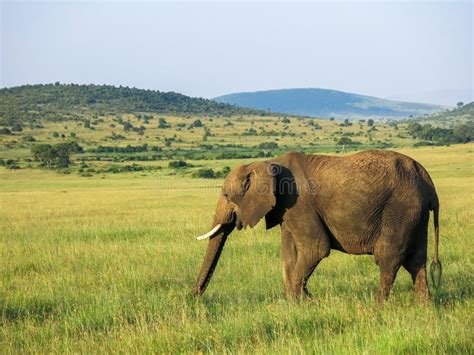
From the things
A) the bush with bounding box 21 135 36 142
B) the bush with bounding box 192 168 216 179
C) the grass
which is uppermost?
the grass

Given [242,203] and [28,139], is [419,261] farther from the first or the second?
[28,139]

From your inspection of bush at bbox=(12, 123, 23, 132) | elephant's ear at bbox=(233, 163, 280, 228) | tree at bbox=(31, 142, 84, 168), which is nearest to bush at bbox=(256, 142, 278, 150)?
tree at bbox=(31, 142, 84, 168)

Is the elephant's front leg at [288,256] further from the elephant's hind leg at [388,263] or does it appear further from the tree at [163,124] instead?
the tree at [163,124]

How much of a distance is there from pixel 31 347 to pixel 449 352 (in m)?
4.27

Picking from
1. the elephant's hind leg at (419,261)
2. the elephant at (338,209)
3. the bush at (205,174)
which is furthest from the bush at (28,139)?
the elephant's hind leg at (419,261)

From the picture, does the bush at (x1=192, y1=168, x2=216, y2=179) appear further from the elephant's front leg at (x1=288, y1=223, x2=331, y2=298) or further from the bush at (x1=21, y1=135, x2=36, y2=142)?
the bush at (x1=21, y1=135, x2=36, y2=142)

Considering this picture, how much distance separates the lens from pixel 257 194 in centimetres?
908

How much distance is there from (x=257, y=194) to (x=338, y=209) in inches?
44.4

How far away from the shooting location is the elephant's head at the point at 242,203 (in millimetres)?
9008

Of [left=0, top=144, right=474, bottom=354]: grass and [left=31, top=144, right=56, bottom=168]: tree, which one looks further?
[left=31, top=144, right=56, bottom=168]: tree

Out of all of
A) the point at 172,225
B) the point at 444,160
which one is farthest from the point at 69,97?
the point at 172,225

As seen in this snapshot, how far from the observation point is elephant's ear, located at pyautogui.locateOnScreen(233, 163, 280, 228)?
29.4 feet

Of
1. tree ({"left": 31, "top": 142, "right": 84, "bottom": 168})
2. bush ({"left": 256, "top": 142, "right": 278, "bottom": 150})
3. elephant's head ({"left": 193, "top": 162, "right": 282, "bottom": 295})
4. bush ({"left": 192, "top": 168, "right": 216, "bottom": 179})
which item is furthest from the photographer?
Answer: bush ({"left": 256, "top": 142, "right": 278, "bottom": 150})

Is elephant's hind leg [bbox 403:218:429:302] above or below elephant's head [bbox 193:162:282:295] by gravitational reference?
below
